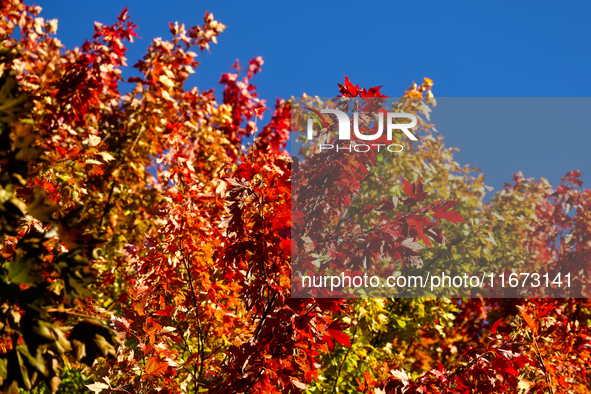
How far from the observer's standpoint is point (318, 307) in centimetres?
248

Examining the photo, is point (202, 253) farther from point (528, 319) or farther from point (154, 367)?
point (528, 319)

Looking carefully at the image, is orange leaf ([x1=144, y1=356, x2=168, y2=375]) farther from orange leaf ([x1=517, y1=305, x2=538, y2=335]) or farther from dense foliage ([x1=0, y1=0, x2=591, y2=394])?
orange leaf ([x1=517, y1=305, x2=538, y2=335])

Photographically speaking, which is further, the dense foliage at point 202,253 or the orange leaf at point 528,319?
the orange leaf at point 528,319

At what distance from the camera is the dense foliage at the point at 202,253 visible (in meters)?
1.51

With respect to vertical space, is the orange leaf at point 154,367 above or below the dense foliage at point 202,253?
below

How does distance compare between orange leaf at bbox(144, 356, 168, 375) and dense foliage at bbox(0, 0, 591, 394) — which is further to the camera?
orange leaf at bbox(144, 356, 168, 375)

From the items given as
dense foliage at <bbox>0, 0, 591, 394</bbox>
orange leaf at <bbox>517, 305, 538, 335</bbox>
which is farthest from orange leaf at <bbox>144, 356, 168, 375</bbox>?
orange leaf at <bbox>517, 305, 538, 335</bbox>

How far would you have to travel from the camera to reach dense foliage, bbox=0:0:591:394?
1513mm

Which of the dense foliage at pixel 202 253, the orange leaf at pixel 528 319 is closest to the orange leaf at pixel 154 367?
the dense foliage at pixel 202 253

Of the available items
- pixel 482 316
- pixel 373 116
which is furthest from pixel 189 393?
pixel 482 316

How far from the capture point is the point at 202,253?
312 centimetres

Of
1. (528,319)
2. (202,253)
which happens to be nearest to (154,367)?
(202,253)

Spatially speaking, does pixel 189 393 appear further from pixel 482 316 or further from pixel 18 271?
pixel 482 316

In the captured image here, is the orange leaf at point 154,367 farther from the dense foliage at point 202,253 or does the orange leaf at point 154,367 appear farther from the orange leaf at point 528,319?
the orange leaf at point 528,319
